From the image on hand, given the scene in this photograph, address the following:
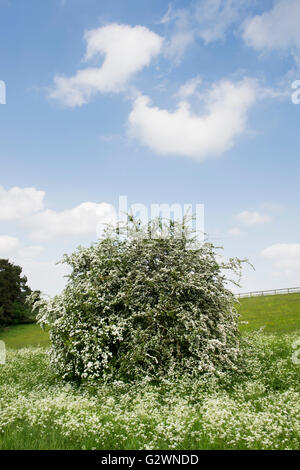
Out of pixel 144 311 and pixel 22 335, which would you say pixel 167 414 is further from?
pixel 22 335

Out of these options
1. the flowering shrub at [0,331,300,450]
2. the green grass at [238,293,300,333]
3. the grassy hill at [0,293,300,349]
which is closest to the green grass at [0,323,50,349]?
the grassy hill at [0,293,300,349]

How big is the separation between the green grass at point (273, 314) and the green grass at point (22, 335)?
24.9 meters

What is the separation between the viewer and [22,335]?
53.6 m

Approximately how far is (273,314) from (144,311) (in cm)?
3123

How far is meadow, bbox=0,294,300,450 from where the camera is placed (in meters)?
7.74

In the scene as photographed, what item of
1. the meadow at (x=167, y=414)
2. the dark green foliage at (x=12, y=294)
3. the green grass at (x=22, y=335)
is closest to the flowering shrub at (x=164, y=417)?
the meadow at (x=167, y=414)

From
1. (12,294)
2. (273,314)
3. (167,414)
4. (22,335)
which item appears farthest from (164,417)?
(12,294)

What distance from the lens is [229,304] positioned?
16484 millimetres

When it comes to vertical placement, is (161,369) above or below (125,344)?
below

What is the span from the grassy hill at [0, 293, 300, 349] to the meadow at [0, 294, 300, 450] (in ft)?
59.6
